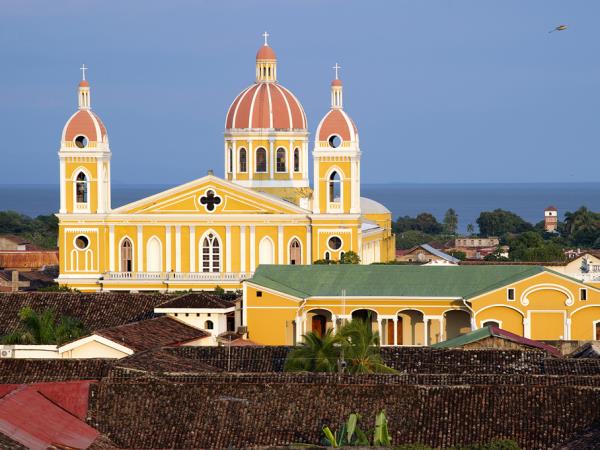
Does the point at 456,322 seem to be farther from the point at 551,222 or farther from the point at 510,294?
the point at 551,222

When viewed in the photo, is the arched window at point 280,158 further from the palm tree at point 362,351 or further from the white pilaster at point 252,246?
the palm tree at point 362,351

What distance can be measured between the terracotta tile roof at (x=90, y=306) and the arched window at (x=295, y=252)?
45.6 ft

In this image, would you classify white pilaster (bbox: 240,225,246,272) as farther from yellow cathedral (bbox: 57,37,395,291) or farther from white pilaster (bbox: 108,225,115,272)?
white pilaster (bbox: 108,225,115,272)

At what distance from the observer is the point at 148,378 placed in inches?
1544

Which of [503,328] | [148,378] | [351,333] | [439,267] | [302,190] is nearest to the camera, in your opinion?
[148,378]

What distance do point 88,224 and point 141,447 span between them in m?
39.1

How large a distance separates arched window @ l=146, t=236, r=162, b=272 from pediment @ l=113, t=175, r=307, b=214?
98 cm

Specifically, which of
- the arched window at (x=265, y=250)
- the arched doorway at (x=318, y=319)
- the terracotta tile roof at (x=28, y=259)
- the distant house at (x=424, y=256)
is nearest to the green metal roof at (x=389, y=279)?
the arched doorway at (x=318, y=319)

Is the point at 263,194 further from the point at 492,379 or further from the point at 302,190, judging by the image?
the point at 492,379

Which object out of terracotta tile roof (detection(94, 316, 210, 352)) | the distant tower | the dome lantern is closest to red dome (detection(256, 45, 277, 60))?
the dome lantern

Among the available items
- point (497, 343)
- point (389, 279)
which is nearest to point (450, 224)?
point (389, 279)

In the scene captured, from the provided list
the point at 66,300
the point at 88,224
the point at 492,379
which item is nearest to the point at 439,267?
the point at 66,300

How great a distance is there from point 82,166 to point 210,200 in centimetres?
471

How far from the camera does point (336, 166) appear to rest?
7356 centimetres
